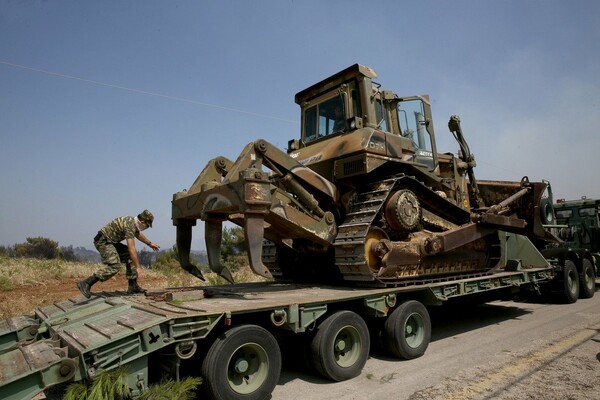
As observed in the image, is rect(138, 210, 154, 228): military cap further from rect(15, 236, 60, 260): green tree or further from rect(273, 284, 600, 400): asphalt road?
rect(15, 236, 60, 260): green tree

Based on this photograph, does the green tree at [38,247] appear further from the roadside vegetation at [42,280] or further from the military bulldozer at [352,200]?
the military bulldozer at [352,200]

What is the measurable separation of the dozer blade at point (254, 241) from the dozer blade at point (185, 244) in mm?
1909

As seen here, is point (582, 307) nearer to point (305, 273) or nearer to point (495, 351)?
point (495, 351)

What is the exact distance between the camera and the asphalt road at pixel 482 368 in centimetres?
510

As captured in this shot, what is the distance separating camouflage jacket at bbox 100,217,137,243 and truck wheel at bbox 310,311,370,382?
11.2ft

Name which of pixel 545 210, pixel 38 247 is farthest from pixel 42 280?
pixel 38 247

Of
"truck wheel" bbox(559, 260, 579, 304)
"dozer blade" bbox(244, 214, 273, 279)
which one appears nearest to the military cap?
"dozer blade" bbox(244, 214, 273, 279)

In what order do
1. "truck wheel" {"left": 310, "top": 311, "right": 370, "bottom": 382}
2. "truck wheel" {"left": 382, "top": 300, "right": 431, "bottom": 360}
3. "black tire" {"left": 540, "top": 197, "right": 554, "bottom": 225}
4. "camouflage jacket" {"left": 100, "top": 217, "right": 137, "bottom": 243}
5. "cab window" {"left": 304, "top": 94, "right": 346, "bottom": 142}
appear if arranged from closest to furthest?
"truck wheel" {"left": 310, "top": 311, "right": 370, "bottom": 382} → "truck wheel" {"left": 382, "top": 300, "right": 431, "bottom": 360} → "camouflage jacket" {"left": 100, "top": 217, "right": 137, "bottom": 243} → "cab window" {"left": 304, "top": 94, "right": 346, "bottom": 142} → "black tire" {"left": 540, "top": 197, "right": 554, "bottom": 225}

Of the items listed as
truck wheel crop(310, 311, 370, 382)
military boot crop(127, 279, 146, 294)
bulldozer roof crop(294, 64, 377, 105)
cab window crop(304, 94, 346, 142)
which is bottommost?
truck wheel crop(310, 311, 370, 382)

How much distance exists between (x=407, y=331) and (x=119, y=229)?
4753 mm

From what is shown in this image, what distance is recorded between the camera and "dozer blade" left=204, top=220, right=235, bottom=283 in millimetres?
6738

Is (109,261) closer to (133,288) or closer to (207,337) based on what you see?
(133,288)

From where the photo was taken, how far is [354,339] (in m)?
5.92

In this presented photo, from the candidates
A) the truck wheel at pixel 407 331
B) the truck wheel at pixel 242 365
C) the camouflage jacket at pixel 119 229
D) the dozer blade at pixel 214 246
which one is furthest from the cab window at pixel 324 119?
the truck wheel at pixel 242 365
